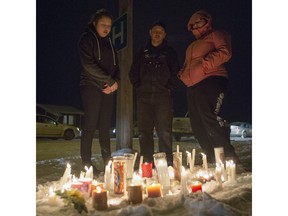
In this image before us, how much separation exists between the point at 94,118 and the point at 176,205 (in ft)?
5.15

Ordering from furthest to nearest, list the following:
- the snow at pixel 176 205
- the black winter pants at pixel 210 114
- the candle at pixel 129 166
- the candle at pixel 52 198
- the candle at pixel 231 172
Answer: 1. the black winter pants at pixel 210 114
2. the candle at pixel 129 166
3. the candle at pixel 231 172
4. the candle at pixel 52 198
5. the snow at pixel 176 205

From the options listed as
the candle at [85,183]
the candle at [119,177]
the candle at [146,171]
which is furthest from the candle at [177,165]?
the candle at [85,183]

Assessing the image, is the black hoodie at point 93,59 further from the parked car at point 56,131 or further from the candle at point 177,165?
the parked car at point 56,131

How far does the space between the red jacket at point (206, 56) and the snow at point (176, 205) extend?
1.46 meters

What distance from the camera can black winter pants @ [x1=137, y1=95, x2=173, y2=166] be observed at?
3.91 meters

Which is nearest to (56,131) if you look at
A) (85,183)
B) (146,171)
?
(146,171)

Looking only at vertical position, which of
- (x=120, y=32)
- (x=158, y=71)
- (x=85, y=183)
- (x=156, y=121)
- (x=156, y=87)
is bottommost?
(x=85, y=183)

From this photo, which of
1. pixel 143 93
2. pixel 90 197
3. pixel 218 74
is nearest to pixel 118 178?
pixel 90 197

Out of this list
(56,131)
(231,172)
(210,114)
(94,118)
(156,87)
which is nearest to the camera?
(231,172)

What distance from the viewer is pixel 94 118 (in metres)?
3.68

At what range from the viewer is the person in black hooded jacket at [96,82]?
3.66 m

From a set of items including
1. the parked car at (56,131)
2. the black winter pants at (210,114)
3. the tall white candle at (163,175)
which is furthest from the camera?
the parked car at (56,131)

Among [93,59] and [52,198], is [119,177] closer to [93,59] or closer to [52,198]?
[52,198]
